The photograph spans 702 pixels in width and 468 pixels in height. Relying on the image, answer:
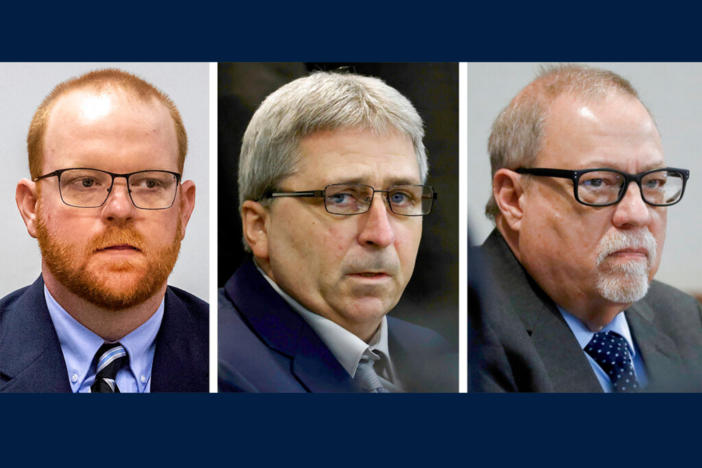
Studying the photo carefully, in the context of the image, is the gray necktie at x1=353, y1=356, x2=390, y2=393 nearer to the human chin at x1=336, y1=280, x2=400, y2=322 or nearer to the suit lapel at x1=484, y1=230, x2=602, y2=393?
the human chin at x1=336, y1=280, x2=400, y2=322

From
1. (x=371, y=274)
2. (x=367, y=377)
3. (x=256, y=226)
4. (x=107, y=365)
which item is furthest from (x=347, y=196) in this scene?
(x=107, y=365)

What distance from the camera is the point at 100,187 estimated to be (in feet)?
14.4

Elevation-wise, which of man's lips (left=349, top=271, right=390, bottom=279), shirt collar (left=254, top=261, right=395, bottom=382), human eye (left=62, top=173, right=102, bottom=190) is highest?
human eye (left=62, top=173, right=102, bottom=190)

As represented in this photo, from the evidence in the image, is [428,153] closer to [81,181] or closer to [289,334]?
[289,334]

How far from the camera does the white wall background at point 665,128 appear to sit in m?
4.66

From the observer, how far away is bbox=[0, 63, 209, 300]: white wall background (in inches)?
184

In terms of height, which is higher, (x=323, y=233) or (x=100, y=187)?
(x=100, y=187)

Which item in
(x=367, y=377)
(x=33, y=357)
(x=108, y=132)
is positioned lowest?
(x=367, y=377)

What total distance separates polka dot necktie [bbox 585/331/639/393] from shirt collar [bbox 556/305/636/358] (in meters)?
0.02

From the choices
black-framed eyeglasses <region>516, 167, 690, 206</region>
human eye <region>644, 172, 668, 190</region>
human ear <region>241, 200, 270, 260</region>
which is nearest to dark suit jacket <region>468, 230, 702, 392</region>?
black-framed eyeglasses <region>516, 167, 690, 206</region>

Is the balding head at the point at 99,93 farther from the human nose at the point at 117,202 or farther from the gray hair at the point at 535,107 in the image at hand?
the gray hair at the point at 535,107

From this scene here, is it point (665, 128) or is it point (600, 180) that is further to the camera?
point (665, 128)

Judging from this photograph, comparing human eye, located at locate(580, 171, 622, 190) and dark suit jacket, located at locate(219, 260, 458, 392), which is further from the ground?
human eye, located at locate(580, 171, 622, 190)

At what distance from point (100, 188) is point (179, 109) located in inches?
25.1
